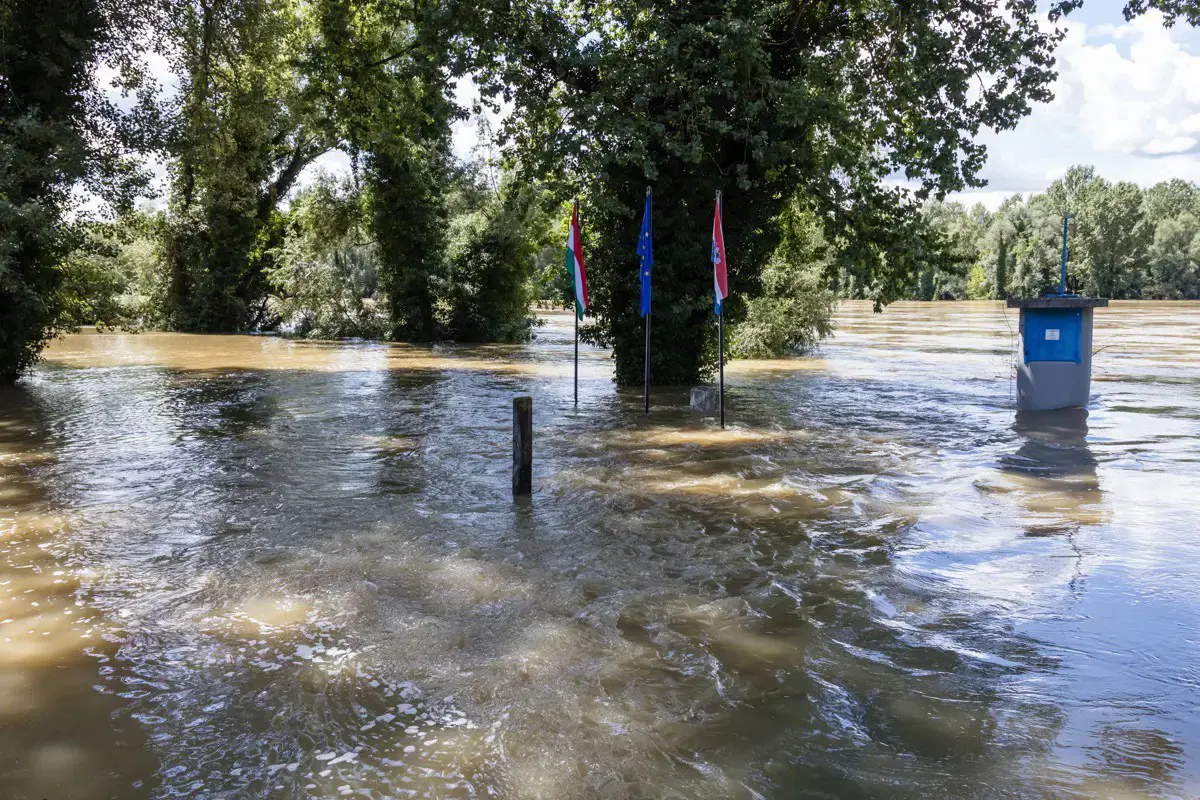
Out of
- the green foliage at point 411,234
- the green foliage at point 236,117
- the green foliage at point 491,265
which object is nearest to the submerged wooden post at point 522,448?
the green foliage at point 236,117

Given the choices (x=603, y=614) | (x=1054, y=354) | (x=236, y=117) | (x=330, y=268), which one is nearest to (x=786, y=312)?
(x=1054, y=354)

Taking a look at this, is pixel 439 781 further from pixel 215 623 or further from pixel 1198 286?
pixel 1198 286

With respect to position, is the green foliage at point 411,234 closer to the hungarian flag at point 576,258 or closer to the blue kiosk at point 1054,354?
the hungarian flag at point 576,258

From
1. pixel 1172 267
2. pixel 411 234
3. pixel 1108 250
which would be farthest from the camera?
pixel 1108 250

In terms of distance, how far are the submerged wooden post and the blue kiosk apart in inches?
357

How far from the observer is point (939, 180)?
1596cm

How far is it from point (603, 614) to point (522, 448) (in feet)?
11.5

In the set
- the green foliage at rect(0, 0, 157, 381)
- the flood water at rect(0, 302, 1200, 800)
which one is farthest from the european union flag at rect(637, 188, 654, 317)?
the green foliage at rect(0, 0, 157, 381)

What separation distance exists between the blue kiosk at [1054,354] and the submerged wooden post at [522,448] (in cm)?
906

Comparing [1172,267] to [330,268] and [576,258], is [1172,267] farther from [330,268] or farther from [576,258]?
[576,258]

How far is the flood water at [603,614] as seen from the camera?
4.24 m

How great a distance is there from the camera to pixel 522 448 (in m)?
9.44

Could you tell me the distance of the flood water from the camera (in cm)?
424

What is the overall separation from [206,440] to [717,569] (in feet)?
29.2
